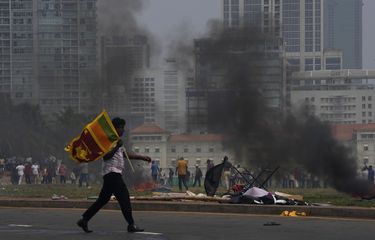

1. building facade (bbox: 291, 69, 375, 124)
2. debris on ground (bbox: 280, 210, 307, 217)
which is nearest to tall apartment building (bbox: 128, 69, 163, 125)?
building facade (bbox: 291, 69, 375, 124)

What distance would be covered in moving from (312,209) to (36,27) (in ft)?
95.3

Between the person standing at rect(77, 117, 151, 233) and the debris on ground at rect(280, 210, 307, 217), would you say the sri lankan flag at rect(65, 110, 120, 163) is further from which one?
the debris on ground at rect(280, 210, 307, 217)

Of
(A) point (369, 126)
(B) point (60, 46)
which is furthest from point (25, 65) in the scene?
(A) point (369, 126)

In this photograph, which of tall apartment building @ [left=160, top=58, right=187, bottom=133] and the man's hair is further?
tall apartment building @ [left=160, top=58, right=187, bottom=133]

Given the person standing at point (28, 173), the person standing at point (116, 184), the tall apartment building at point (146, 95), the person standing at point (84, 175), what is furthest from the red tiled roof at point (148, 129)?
the person standing at point (116, 184)

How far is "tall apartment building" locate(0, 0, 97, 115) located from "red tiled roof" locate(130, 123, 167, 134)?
8.05 feet

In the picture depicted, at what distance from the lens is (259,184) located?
18.2 metres

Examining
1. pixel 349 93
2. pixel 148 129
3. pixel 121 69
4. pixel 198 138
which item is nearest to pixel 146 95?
pixel 121 69

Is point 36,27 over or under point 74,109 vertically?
over

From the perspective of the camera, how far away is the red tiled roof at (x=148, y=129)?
36.2 m

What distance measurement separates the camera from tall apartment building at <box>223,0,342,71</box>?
3369 centimetres

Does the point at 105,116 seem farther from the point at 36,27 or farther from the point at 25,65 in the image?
the point at 36,27

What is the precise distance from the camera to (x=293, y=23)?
92875 mm

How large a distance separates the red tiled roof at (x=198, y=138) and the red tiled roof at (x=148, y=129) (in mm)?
660
